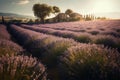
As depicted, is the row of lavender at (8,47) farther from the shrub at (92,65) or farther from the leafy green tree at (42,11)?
the leafy green tree at (42,11)

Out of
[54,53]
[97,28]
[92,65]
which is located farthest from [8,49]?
[97,28]

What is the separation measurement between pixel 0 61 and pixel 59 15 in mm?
78988

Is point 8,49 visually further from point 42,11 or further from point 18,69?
point 42,11

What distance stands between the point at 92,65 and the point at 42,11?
73.0 m

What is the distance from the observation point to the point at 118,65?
421cm

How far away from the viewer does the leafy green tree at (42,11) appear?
7619 cm

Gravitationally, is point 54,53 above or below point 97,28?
above

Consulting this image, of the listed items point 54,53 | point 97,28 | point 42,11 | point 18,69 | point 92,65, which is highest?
point 42,11

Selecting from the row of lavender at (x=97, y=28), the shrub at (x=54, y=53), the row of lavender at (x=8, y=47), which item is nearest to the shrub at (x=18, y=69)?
the row of lavender at (x=8, y=47)

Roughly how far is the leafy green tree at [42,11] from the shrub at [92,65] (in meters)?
70.8

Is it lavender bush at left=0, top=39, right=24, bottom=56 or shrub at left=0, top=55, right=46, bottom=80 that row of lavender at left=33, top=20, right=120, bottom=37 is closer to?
lavender bush at left=0, top=39, right=24, bottom=56

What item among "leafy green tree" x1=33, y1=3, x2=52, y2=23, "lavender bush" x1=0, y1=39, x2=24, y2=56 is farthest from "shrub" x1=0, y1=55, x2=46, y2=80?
"leafy green tree" x1=33, y1=3, x2=52, y2=23

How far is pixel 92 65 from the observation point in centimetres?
464

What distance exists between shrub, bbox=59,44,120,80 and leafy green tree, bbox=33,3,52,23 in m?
70.8
